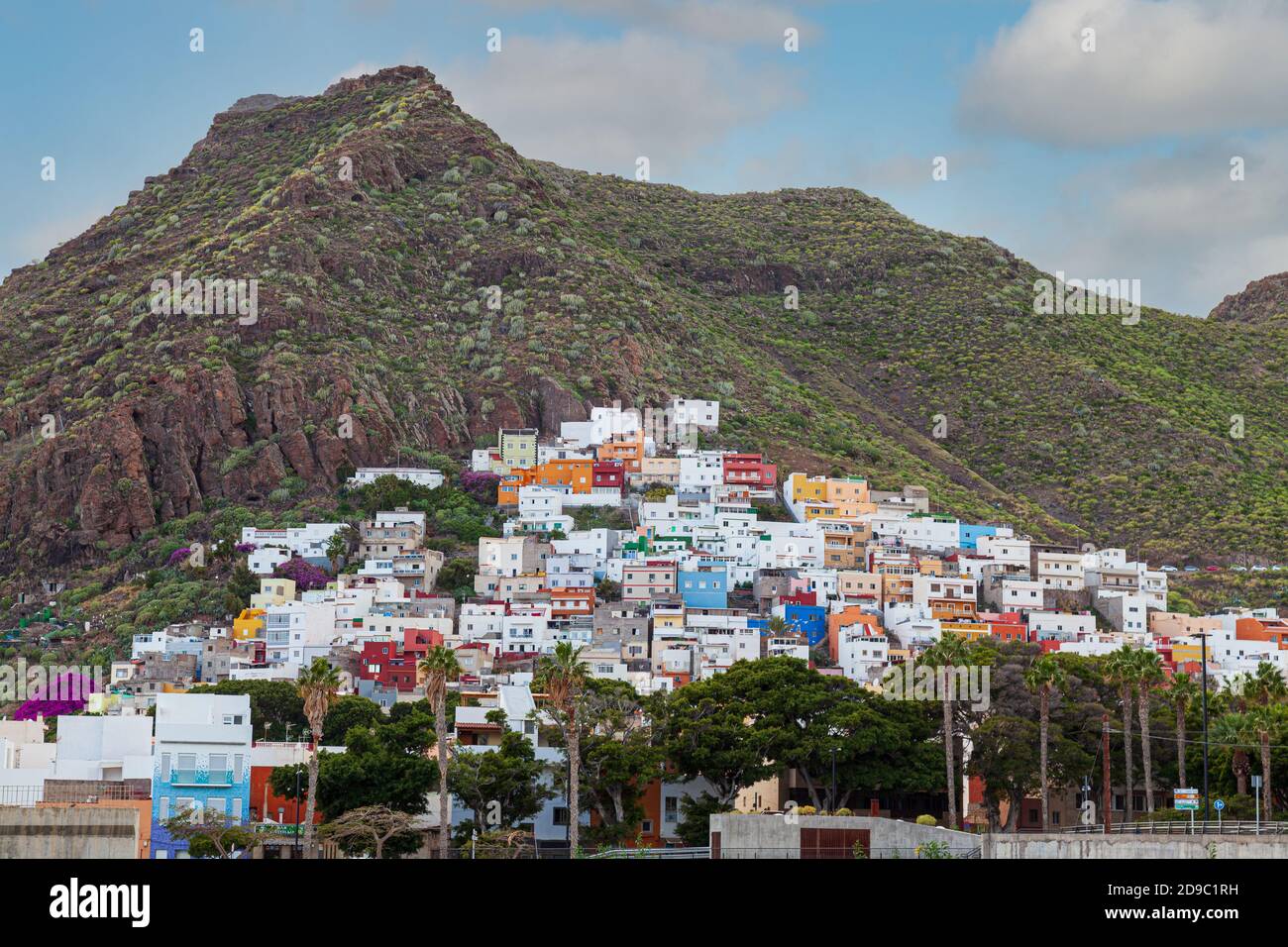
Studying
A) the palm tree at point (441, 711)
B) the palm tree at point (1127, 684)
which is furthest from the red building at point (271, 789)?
the palm tree at point (1127, 684)

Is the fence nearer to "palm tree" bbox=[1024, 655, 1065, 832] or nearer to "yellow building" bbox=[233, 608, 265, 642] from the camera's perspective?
"palm tree" bbox=[1024, 655, 1065, 832]

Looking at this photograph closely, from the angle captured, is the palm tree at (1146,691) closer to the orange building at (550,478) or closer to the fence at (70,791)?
the fence at (70,791)

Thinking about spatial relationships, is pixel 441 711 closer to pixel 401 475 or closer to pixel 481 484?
pixel 401 475

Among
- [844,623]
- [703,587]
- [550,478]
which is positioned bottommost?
[844,623]

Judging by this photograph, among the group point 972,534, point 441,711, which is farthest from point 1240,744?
point 972,534

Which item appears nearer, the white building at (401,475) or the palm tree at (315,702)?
the palm tree at (315,702)

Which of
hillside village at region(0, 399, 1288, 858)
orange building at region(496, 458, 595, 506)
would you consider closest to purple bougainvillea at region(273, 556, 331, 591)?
hillside village at region(0, 399, 1288, 858)
